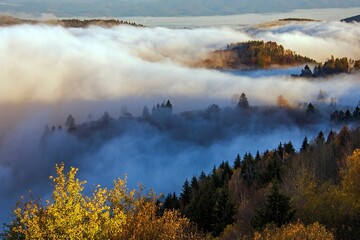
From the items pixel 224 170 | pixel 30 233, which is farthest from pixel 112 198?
pixel 224 170

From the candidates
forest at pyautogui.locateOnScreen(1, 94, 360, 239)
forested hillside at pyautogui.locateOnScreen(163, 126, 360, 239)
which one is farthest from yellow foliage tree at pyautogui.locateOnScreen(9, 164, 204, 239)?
forested hillside at pyautogui.locateOnScreen(163, 126, 360, 239)

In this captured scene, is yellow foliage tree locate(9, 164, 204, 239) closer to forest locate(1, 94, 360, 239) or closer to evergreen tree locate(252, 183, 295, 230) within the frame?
forest locate(1, 94, 360, 239)

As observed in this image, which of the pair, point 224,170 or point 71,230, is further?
point 224,170

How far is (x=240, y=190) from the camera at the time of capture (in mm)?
113062

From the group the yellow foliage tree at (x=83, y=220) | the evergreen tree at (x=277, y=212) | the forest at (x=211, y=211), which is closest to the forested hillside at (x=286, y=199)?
the evergreen tree at (x=277, y=212)

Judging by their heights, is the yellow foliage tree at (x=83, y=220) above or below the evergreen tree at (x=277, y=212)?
above

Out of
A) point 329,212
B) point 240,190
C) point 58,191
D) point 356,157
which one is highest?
point 58,191

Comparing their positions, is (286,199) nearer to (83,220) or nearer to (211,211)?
(211,211)

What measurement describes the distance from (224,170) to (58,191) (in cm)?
9888

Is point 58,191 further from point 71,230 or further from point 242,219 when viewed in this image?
point 242,219

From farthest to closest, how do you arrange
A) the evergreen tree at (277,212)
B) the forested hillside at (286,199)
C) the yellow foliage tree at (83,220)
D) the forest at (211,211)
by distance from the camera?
the forested hillside at (286,199)
the evergreen tree at (277,212)
the forest at (211,211)
the yellow foliage tree at (83,220)

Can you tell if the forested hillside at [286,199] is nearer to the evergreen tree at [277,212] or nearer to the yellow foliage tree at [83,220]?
the evergreen tree at [277,212]

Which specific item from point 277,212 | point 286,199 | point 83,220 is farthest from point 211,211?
point 83,220

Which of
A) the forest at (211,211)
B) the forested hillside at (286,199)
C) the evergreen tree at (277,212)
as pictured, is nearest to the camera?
the forest at (211,211)
